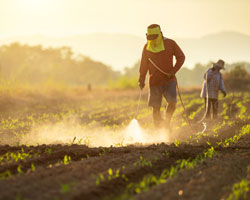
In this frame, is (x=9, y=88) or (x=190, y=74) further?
(x=190, y=74)

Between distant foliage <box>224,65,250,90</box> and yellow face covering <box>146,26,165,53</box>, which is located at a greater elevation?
yellow face covering <box>146,26,165,53</box>

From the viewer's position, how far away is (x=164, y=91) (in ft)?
26.9

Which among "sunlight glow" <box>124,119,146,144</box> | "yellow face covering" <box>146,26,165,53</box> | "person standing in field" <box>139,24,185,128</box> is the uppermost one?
"yellow face covering" <box>146,26,165,53</box>

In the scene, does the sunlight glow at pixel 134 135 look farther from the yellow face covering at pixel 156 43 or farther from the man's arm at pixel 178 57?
the yellow face covering at pixel 156 43

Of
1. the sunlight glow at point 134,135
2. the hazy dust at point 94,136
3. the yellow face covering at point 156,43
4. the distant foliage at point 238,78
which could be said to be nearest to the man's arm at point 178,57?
the yellow face covering at point 156,43

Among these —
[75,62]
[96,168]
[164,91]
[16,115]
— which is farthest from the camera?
[75,62]

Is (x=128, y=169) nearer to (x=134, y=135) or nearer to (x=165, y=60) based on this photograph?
(x=165, y=60)

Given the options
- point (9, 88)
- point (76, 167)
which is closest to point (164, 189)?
point (76, 167)

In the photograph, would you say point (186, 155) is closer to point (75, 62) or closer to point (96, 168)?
Answer: point (96, 168)

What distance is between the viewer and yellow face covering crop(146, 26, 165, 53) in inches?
305

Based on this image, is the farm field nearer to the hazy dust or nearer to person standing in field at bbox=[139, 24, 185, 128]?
the hazy dust

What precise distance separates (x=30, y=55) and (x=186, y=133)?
159 ft

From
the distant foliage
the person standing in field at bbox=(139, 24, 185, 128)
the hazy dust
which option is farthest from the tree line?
the person standing in field at bbox=(139, 24, 185, 128)

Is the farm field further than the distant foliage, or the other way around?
the distant foliage
